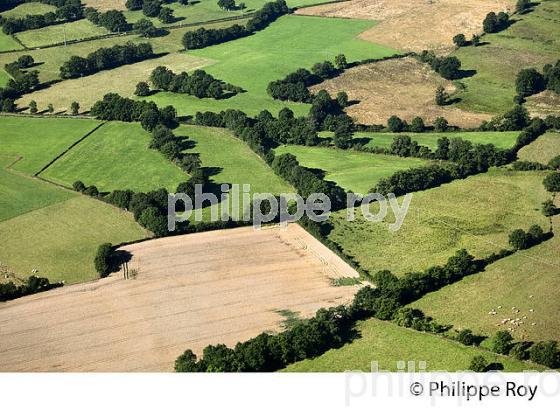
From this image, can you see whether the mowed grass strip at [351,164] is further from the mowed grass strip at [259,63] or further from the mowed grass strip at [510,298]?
the mowed grass strip at [510,298]

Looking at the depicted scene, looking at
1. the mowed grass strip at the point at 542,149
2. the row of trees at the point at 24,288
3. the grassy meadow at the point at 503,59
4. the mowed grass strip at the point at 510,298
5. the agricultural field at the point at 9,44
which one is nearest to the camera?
the mowed grass strip at the point at 510,298

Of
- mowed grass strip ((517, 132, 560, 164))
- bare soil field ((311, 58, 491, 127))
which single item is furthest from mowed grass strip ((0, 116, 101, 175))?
mowed grass strip ((517, 132, 560, 164))

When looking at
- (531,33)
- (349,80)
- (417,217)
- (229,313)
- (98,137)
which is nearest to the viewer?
(229,313)

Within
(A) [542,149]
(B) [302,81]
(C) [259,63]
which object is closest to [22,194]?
(B) [302,81]

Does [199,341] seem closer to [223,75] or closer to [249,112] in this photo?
[249,112]

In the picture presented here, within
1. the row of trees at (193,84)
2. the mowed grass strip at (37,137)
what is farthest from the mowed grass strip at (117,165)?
the row of trees at (193,84)

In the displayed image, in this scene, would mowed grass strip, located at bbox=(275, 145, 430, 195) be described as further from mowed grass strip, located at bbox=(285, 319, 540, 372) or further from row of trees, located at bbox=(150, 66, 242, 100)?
mowed grass strip, located at bbox=(285, 319, 540, 372)
